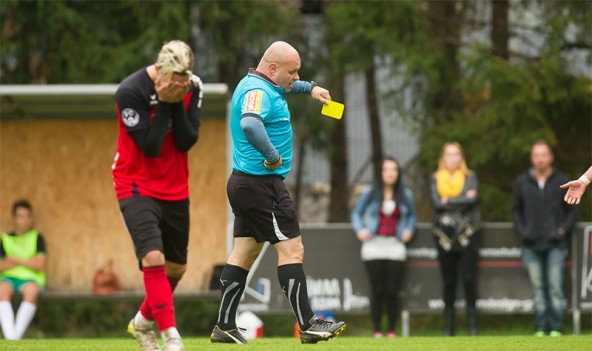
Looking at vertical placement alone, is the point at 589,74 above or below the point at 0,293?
above

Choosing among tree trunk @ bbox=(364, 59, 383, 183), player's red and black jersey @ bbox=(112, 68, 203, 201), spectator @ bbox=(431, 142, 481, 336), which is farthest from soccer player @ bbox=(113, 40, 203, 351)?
tree trunk @ bbox=(364, 59, 383, 183)

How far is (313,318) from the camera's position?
315 inches

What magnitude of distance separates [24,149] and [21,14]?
76.0 inches

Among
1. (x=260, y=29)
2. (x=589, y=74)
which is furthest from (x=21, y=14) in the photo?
(x=589, y=74)

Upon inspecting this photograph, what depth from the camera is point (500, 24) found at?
55.4 feet

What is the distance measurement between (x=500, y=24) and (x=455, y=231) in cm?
464

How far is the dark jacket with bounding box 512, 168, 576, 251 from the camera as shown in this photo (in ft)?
43.4

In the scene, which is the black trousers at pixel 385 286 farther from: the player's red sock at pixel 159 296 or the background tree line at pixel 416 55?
the player's red sock at pixel 159 296

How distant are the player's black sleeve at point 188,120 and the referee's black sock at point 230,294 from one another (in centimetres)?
147

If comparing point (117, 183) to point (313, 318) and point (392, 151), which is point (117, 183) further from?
point (392, 151)

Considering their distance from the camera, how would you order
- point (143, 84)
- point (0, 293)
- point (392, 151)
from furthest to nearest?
1. point (392, 151)
2. point (0, 293)
3. point (143, 84)

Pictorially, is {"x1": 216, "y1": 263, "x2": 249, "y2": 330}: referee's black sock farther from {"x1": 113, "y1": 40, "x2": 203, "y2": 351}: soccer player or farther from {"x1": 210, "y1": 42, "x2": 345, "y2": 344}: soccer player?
{"x1": 113, "y1": 40, "x2": 203, "y2": 351}: soccer player

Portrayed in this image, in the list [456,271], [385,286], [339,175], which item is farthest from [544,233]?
[339,175]

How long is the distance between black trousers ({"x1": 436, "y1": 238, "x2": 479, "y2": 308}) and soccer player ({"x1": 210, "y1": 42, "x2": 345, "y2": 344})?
5387mm
